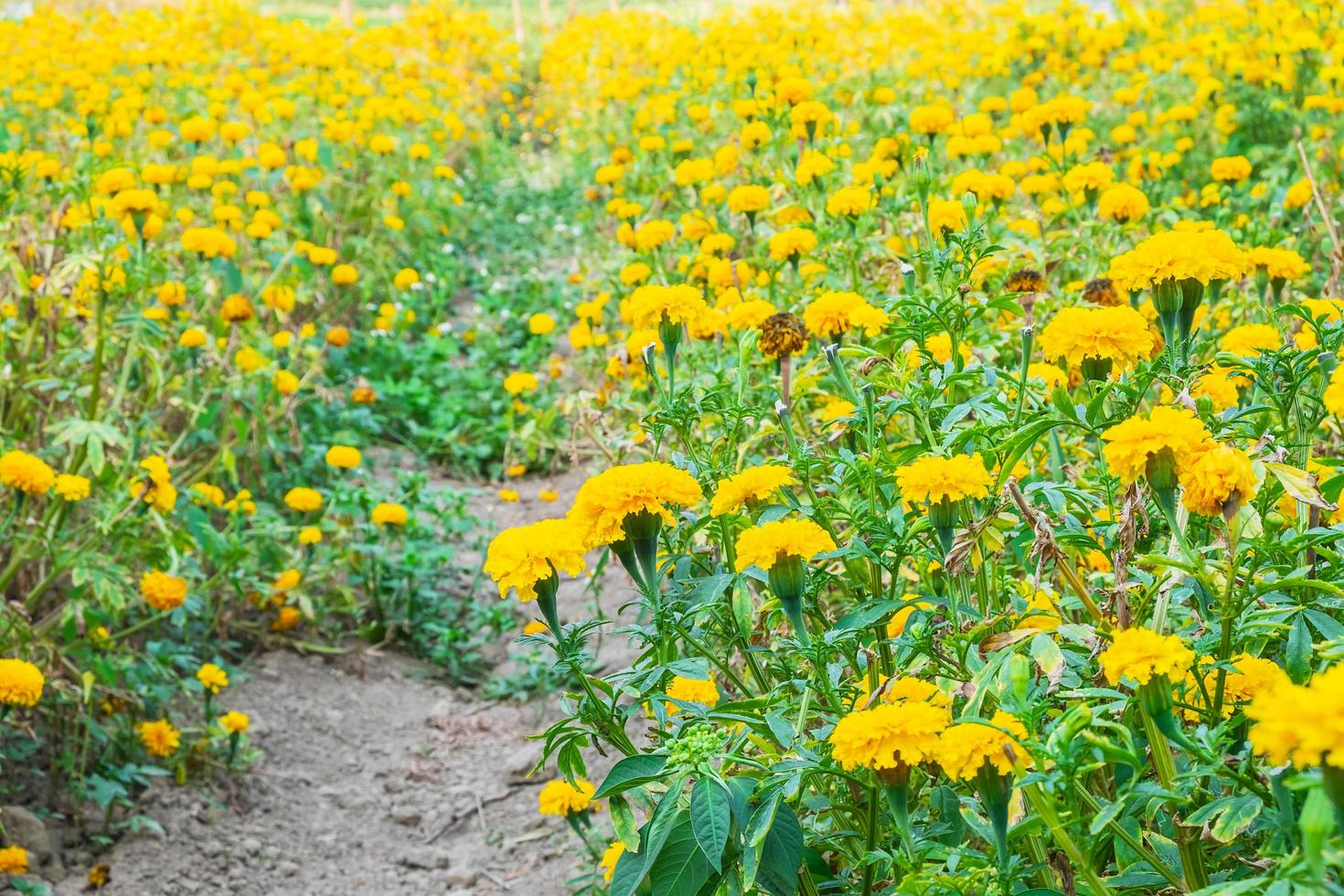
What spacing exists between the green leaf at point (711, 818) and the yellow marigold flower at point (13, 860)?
192 centimetres

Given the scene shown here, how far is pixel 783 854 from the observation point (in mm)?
1423

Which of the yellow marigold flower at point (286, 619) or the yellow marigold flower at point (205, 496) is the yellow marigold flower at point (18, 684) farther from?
the yellow marigold flower at point (286, 619)

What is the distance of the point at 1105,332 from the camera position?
5.36 ft

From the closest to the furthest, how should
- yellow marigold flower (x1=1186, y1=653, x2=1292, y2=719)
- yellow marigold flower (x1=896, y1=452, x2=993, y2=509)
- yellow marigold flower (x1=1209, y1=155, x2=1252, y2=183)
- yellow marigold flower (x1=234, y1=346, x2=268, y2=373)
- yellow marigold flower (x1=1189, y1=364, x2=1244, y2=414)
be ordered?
yellow marigold flower (x1=1186, y1=653, x2=1292, y2=719) → yellow marigold flower (x1=896, y1=452, x2=993, y2=509) → yellow marigold flower (x1=1189, y1=364, x2=1244, y2=414) → yellow marigold flower (x1=1209, y1=155, x2=1252, y2=183) → yellow marigold flower (x1=234, y1=346, x2=268, y2=373)

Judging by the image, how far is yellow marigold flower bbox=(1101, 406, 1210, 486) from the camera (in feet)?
4.44

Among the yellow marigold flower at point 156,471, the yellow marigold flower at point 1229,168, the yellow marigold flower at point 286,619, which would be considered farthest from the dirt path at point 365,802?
the yellow marigold flower at point 1229,168

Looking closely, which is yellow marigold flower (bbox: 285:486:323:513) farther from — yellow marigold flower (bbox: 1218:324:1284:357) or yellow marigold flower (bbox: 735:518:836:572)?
yellow marigold flower (bbox: 1218:324:1284:357)

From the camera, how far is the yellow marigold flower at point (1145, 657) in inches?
46.5

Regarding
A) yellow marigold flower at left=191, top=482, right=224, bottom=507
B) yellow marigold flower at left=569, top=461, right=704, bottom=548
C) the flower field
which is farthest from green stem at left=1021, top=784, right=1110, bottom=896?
A: yellow marigold flower at left=191, top=482, right=224, bottom=507

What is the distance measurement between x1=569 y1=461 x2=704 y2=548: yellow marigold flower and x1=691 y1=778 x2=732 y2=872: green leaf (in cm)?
36

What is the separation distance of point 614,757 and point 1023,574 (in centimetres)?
115

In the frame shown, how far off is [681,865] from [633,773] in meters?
0.14

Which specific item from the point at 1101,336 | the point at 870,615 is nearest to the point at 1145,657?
the point at 870,615

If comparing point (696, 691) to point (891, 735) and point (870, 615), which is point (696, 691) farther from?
point (891, 735)
